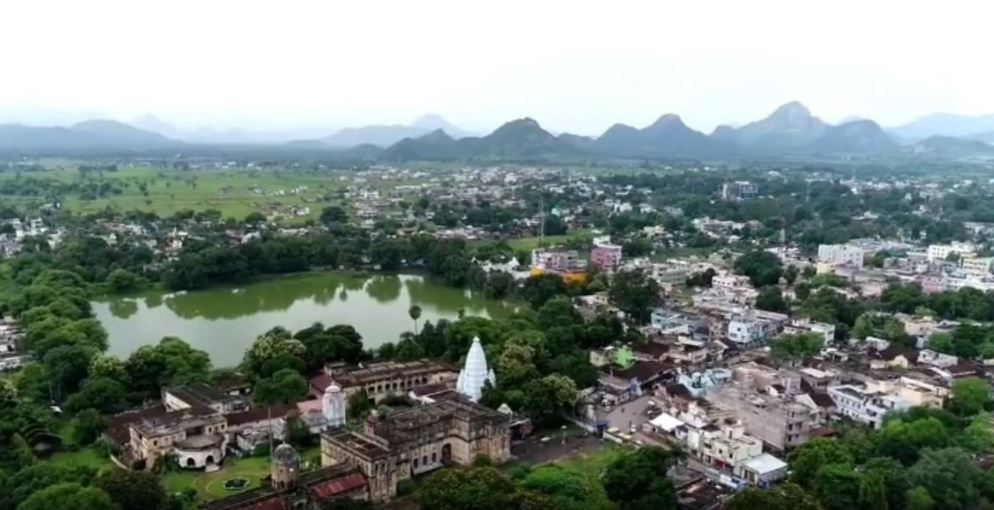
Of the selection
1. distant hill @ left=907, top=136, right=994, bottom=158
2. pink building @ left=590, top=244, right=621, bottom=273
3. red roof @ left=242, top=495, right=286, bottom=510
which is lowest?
distant hill @ left=907, top=136, right=994, bottom=158

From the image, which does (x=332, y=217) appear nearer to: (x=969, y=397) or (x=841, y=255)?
(x=841, y=255)

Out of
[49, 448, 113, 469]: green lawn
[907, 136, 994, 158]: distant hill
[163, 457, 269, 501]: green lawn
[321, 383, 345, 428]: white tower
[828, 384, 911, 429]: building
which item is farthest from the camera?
[907, 136, 994, 158]: distant hill

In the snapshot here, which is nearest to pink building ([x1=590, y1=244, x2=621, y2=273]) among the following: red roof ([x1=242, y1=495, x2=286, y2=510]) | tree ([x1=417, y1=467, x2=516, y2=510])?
tree ([x1=417, y1=467, x2=516, y2=510])

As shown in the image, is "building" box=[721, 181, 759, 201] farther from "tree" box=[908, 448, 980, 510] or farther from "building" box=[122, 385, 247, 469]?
"building" box=[122, 385, 247, 469]

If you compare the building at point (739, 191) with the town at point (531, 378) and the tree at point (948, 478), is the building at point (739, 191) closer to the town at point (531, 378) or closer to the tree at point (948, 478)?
the town at point (531, 378)

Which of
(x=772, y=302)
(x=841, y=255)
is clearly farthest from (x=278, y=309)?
(x=841, y=255)
